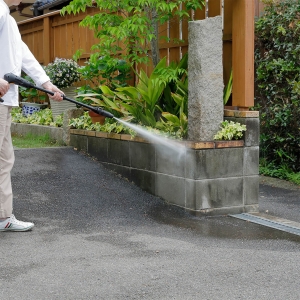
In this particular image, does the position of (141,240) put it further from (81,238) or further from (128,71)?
(128,71)

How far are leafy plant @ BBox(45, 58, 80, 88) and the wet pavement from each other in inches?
112

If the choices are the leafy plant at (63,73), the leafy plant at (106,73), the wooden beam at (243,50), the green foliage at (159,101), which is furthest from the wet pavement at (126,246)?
the leafy plant at (63,73)

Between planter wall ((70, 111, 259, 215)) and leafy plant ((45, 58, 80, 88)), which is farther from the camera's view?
leafy plant ((45, 58, 80, 88))

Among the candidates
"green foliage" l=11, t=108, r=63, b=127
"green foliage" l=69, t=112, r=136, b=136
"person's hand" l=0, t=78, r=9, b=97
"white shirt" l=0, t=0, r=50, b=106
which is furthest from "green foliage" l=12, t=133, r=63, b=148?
"person's hand" l=0, t=78, r=9, b=97

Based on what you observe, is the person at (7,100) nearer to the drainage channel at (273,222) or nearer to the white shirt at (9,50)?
the white shirt at (9,50)

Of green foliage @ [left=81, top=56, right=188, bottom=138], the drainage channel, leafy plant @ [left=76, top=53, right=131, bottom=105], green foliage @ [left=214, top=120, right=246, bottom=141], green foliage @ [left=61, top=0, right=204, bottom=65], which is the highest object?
green foliage @ [left=61, top=0, right=204, bottom=65]

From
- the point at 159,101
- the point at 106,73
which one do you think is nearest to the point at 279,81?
the point at 159,101

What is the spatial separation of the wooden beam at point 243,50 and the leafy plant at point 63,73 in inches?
164

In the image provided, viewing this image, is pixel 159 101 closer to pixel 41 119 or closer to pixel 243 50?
pixel 243 50

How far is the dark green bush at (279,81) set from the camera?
28.8ft

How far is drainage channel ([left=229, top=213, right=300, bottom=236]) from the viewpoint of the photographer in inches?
236

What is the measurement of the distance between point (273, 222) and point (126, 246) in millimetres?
1713

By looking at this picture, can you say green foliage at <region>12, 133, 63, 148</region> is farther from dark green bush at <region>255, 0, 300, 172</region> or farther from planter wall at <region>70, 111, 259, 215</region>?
dark green bush at <region>255, 0, 300, 172</region>

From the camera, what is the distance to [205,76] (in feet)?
21.6
